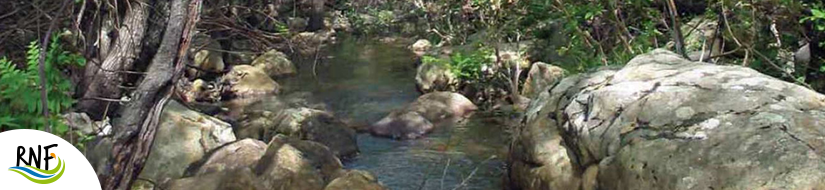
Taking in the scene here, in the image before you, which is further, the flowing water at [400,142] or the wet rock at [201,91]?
the wet rock at [201,91]

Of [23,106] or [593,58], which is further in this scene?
[593,58]

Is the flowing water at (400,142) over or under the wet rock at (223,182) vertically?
under

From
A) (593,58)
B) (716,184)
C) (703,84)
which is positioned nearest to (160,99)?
(716,184)

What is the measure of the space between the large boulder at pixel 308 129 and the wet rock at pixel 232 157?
2186mm

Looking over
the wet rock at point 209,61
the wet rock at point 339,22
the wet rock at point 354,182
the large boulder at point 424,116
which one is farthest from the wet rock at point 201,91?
the wet rock at point 339,22

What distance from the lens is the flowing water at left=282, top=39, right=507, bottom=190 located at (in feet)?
25.7

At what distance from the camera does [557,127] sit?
647 cm

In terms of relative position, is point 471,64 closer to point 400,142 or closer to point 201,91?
point 400,142

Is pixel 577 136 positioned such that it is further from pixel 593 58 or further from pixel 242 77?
pixel 242 77

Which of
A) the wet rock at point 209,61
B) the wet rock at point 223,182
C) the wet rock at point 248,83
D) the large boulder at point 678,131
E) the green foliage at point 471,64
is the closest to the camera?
the large boulder at point 678,131

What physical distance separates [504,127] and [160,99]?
7.43m

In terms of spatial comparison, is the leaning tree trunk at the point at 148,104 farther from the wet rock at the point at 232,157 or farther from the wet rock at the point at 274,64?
the wet rock at the point at 274,64

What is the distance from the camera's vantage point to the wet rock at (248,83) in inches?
551

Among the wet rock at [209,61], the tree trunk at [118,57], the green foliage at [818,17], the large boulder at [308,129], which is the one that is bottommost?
the wet rock at [209,61]
